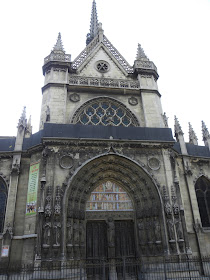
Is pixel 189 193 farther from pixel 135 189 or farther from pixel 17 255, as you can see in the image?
pixel 17 255

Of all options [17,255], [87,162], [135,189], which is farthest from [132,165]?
[17,255]

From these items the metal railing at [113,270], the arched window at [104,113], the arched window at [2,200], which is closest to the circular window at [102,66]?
the arched window at [104,113]

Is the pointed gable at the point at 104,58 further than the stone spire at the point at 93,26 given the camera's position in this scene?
No

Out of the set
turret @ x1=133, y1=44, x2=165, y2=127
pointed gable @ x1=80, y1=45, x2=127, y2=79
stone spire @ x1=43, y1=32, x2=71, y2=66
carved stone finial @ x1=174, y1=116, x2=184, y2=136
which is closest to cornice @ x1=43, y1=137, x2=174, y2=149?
turret @ x1=133, y1=44, x2=165, y2=127

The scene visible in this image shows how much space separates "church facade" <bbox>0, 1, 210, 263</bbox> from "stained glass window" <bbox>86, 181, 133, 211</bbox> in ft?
0.20

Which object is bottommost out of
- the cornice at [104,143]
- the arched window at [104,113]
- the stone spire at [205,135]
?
the cornice at [104,143]

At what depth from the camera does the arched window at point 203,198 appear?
15.0m

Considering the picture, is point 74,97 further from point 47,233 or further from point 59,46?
point 47,233

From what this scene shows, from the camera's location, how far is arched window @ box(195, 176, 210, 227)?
1496 centimetres

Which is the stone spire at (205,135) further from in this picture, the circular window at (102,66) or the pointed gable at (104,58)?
the circular window at (102,66)

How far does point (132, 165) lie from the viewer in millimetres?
13750

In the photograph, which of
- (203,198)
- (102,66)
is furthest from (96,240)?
(102,66)

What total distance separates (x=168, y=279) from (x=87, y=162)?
7.15 meters

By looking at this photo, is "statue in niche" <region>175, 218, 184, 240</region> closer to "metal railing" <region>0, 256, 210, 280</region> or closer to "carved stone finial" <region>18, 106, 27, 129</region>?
"metal railing" <region>0, 256, 210, 280</region>
